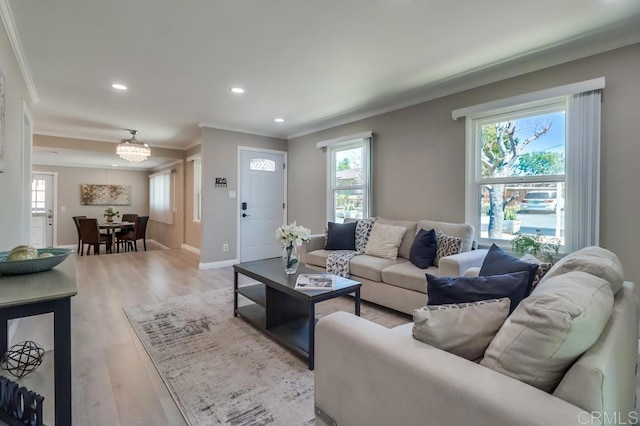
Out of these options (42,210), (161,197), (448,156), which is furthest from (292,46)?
(42,210)

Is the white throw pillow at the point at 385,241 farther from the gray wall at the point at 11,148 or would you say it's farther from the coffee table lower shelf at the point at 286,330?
the gray wall at the point at 11,148

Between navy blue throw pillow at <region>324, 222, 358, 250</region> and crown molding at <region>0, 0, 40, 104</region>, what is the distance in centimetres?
348

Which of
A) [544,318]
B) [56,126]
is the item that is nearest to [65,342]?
[544,318]

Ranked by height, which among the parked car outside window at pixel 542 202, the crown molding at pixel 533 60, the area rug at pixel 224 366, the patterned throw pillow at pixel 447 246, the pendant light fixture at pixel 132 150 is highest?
the crown molding at pixel 533 60

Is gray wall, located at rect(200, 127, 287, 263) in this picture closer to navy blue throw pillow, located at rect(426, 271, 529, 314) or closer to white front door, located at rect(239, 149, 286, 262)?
white front door, located at rect(239, 149, 286, 262)

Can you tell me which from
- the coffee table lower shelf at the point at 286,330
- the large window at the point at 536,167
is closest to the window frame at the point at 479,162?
the large window at the point at 536,167

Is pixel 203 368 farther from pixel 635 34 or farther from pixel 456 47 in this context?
pixel 635 34

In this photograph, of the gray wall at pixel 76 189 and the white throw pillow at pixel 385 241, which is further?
the gray wall at pixel 76 189

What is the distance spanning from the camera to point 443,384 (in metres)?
0.87

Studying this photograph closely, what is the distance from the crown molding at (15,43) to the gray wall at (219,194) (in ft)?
7.17

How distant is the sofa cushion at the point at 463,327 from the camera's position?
1.07 metres

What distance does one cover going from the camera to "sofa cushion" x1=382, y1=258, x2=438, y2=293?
2830 millimetres

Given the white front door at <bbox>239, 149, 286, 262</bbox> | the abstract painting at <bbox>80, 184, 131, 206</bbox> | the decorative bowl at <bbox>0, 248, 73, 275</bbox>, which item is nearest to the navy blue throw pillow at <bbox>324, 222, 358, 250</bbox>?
the white front door at <bbox>239, 149, 286, 262</bbox>

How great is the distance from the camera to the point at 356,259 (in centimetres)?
353
